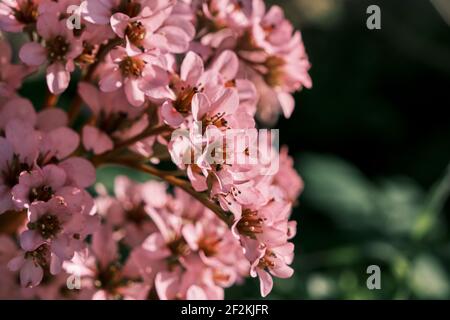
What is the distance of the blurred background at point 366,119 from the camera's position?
284 cm

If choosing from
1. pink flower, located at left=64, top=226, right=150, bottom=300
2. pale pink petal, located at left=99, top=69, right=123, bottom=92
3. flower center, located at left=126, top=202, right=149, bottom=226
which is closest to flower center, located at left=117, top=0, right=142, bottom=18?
pale pink petal, located at left=99, top=69, right=123, bottom=92

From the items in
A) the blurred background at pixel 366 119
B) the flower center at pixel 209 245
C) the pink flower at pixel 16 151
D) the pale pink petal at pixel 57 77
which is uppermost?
the pale pink petal at pixel 57 77

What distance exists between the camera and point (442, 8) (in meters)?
3.11

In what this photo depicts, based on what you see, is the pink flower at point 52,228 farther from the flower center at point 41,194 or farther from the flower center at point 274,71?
the flower center at point 274,71

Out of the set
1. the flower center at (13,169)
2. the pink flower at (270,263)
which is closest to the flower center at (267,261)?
the pink flower at (270,263)

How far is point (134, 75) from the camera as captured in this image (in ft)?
4.50

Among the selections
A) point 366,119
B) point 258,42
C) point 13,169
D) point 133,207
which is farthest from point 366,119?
point 13,169

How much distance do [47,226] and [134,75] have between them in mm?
289

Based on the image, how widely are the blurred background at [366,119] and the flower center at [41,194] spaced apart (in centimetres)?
150

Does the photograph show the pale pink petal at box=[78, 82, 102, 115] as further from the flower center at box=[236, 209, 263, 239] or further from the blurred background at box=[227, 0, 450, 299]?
the blurred background at box=[227, 0, 450, 299]

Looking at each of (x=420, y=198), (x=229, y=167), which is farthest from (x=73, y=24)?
(x=420, y=198)

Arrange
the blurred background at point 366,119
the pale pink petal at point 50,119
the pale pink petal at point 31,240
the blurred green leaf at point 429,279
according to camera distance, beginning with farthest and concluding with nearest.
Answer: the blurred background at point 366,119, the blurred green leaf at point 429,279, the pale pink petal at point 50,119, the pale pink petal at point 31,240

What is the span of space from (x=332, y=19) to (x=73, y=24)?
9.49 ft
